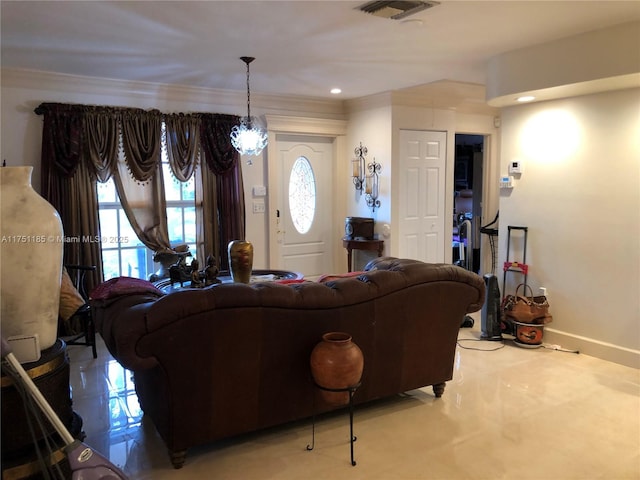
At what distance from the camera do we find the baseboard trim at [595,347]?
3949 mm

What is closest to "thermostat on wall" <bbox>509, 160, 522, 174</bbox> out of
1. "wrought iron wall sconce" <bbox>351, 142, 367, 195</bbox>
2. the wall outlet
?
"wrought iron wall sconce" <bbox>351, 142, 367, 195</bbox>

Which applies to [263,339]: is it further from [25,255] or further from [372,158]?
[372,158]

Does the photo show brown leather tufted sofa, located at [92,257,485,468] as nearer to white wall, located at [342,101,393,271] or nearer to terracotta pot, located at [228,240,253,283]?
terracotta pot, located at [228,240,253,283]

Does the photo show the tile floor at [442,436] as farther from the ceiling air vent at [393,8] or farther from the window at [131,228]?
the ceiling air vent at [393,8]

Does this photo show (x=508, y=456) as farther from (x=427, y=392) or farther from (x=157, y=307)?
(x=157, y=307)

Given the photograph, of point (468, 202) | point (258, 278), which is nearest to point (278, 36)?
point (258, 278)

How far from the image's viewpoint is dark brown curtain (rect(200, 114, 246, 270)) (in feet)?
18.0

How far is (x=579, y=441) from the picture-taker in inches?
110

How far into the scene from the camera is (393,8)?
9.85 ft

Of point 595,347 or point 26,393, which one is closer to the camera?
point 26,393

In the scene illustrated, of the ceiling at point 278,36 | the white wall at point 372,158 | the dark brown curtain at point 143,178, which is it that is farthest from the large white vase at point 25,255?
the white wall at point 372,158

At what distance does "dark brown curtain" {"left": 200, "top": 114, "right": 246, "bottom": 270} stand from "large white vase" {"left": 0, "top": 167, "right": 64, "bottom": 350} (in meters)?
3.41

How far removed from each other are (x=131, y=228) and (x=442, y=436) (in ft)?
12.4

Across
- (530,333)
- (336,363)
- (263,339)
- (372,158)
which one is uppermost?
(372,158)
